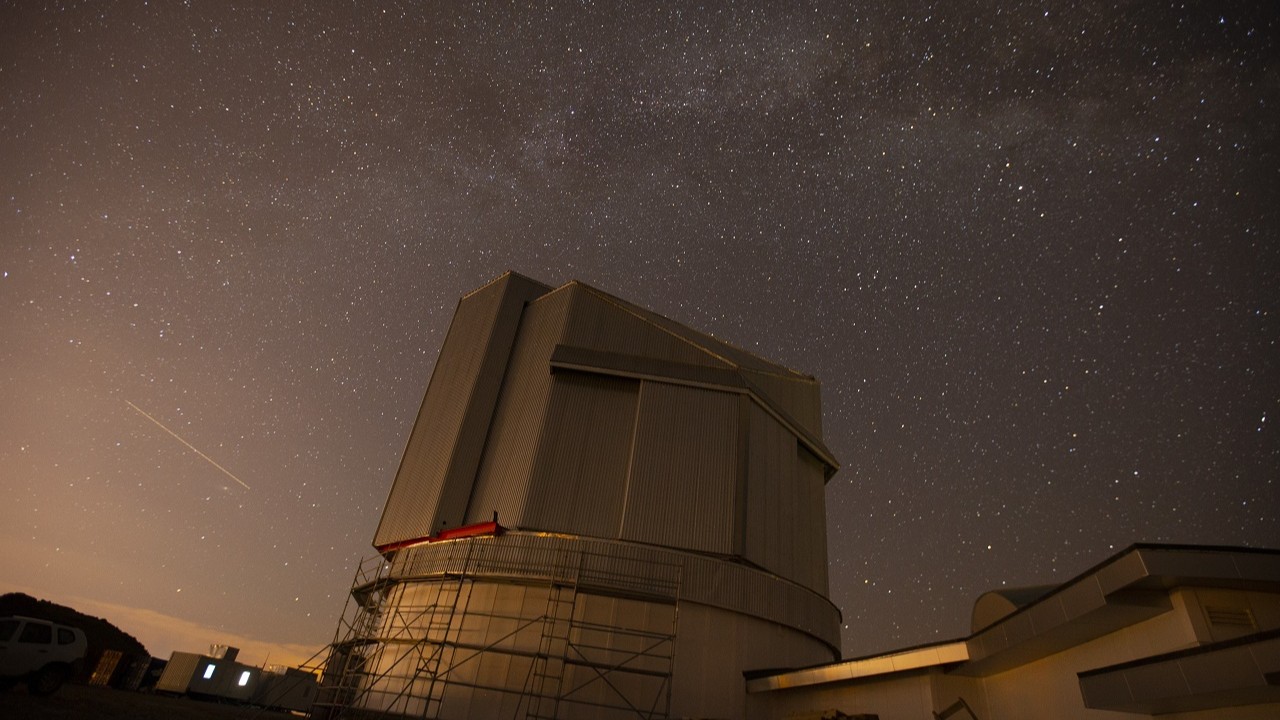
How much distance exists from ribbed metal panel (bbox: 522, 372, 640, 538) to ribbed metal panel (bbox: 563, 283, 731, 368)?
1496mm

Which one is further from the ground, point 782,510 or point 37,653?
point 782,510

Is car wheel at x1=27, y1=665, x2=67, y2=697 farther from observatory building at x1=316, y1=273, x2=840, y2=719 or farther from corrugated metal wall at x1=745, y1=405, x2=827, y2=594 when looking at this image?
corrugated metal wall at x1=745, y1=405, x2=827, y2=594

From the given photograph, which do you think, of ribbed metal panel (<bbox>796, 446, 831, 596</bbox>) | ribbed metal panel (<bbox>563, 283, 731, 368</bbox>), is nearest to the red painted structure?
ribbed metal panel (<bbox>563, 283, 731, 368</bbox>)

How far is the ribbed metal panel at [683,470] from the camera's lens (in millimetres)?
19734

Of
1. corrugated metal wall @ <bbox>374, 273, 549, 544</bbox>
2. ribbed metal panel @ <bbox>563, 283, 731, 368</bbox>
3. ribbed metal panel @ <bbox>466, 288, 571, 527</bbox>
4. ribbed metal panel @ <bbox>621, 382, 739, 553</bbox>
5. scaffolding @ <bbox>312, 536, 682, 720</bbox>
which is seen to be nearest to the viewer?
scaffolding @ <bbox>312, 536, 682, 720</bbox>

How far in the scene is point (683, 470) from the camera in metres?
20.9

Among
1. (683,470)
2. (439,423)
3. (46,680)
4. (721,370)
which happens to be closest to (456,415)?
(439,423)

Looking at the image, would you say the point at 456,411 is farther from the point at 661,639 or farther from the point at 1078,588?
the point at 1078,588

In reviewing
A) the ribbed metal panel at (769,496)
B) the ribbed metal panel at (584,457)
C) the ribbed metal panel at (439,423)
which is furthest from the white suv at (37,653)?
the ribbed metal panel at (769,496)

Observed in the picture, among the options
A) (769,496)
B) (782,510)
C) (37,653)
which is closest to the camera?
(37,653)

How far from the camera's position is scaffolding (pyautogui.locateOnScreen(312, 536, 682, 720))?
17.0m

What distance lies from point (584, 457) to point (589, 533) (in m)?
2.65

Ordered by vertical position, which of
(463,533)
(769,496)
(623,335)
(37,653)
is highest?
(623,335)

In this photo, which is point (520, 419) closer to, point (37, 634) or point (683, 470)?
point (683, 470)
